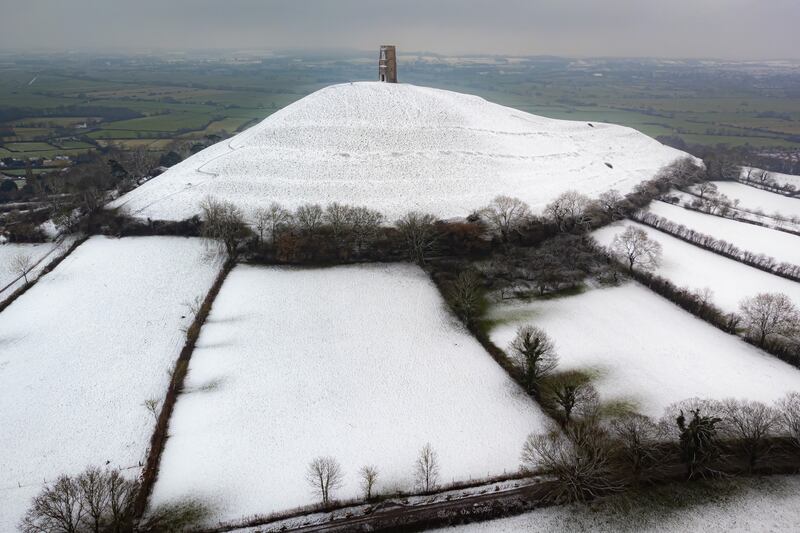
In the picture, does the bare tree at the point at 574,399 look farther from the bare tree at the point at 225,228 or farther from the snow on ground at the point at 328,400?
the bare tree at the point at 225,228

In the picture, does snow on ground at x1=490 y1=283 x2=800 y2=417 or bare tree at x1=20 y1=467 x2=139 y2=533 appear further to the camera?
snow on ground at x1=490 y1=283 x2=800 y2=417

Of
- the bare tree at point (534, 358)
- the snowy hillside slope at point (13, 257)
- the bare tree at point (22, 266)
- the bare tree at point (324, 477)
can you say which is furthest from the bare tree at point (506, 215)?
the snowy hillside slope at point (13, 257)

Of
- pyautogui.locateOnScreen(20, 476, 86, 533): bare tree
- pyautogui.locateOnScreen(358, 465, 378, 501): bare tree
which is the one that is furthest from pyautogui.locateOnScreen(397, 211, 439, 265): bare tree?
pyautogui.locateOnScreen(20, 476, 86, 533): bare tree

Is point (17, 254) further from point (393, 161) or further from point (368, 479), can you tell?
point (368, 479)

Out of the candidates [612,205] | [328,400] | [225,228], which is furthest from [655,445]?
[225,228]

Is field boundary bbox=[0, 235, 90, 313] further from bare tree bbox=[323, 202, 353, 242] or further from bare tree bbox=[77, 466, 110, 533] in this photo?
bare tree bbox=[323, 202, 353, 242]

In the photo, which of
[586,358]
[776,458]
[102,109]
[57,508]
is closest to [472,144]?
[586,358]
